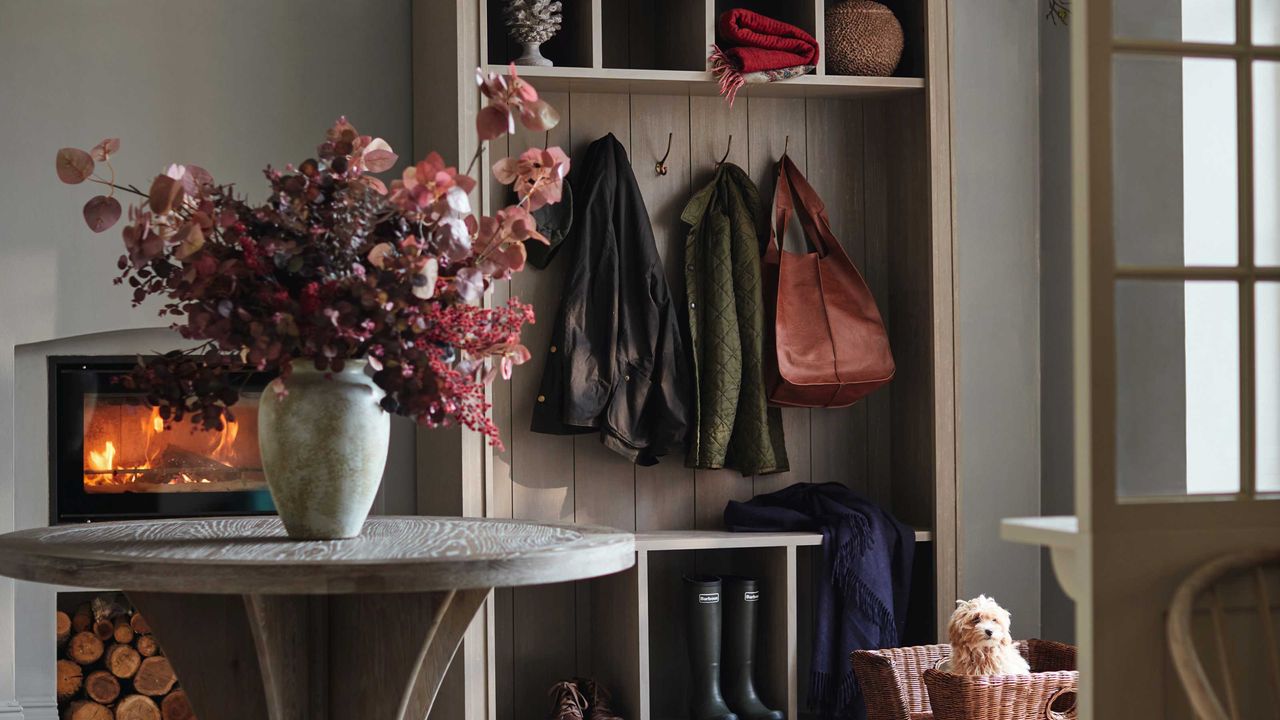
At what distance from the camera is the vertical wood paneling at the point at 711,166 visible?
133 inches

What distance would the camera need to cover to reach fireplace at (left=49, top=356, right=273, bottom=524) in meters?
3.25

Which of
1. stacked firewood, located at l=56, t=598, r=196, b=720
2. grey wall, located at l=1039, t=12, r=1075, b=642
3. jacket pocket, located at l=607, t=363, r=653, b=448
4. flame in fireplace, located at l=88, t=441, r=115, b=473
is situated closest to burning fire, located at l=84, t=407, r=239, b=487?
flame in fireplace, located at l=88, t=441, r=115, b=473

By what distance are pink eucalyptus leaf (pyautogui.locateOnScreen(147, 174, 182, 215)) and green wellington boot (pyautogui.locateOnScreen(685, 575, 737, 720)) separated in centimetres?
179

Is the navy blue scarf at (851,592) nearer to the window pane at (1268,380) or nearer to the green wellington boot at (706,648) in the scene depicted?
the green wellington boot at (706,648)

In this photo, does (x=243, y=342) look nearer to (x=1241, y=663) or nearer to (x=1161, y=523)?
(x=1161, y=523)

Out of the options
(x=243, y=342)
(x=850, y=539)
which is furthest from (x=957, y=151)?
(x=243, y=342)

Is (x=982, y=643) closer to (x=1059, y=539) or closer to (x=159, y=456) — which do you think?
(x=1059, y=539)

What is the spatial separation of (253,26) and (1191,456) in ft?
8.81

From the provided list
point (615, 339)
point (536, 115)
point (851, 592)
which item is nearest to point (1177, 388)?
point (536, 115)

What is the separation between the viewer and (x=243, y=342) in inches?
65.8

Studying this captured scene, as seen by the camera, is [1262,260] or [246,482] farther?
[246,482]

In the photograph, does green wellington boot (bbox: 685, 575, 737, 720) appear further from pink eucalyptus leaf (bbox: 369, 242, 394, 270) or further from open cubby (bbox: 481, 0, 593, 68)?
pink eucalyptus leaf (bbox: 369, 242, 394, 270)

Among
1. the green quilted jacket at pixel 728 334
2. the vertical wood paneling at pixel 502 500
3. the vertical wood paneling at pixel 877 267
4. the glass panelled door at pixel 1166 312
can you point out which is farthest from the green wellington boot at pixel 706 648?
the glass panelled door at pixel 1166 312

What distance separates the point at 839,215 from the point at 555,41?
2.85 feet
